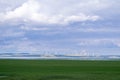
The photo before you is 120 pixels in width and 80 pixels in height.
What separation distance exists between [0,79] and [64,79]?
21.0ft

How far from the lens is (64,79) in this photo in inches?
1334

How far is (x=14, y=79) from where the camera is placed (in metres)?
33.6

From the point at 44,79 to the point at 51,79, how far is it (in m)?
0.71

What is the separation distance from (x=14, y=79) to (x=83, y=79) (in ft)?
22.6

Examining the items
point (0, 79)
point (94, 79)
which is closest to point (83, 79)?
point (94, 79)

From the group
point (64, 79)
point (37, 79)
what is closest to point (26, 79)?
point (37, 79)

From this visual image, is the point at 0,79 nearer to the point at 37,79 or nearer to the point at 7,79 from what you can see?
the point at 7,79

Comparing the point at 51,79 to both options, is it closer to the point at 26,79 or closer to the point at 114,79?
the point at 26,79

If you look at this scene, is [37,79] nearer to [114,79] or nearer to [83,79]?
[83,79]

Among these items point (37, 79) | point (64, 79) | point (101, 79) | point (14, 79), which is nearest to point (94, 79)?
point (101, 79)

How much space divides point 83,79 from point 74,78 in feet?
5.20

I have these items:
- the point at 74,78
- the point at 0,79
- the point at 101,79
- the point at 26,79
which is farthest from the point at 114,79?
the point at 0,79

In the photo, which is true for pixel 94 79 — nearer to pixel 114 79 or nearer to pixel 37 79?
pixel 114 79

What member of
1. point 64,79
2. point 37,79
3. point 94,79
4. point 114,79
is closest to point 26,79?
point 37,79
